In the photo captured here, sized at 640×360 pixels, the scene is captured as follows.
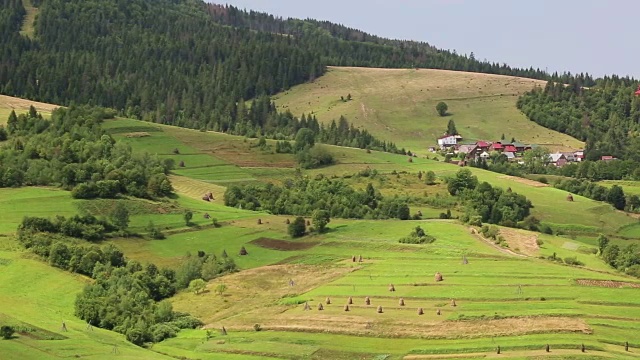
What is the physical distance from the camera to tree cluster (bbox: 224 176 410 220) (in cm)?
14862

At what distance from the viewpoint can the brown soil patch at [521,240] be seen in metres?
117

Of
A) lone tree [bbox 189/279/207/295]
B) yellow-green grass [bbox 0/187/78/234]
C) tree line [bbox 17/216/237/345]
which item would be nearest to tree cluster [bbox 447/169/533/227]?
tree line [bbox 17/216/237/345]

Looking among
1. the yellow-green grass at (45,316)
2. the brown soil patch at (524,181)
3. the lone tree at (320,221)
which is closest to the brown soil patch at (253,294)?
the yellow-green grass at (45,316)

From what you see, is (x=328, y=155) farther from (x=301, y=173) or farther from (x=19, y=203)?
(x=19, y=203)

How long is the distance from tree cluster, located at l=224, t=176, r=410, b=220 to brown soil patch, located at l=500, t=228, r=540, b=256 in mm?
21930

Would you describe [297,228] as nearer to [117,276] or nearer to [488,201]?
[117,276]

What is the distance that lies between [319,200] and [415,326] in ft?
224

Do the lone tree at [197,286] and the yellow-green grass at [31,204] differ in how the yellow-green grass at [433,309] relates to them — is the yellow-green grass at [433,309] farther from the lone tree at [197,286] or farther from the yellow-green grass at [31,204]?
the yellow-green grass at [31,204]

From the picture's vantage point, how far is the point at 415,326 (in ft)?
279

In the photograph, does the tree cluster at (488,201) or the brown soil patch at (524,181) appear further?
the brown soil patch at (524,181)

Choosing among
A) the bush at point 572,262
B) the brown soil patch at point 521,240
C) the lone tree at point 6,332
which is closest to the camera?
the lone tree at point 6,332

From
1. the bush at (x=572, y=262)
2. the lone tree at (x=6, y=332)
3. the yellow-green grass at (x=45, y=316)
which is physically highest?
the bush at (x=572, y=262)

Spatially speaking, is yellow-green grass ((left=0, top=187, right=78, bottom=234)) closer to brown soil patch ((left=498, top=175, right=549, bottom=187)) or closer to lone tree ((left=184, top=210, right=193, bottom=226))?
lone tree ((left=184, top=210, right=193, bottom=226))

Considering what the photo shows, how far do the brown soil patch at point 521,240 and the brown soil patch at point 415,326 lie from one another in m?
31.3
